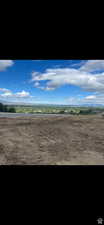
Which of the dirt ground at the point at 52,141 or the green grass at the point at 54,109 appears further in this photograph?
the green grass at the point at 54,109

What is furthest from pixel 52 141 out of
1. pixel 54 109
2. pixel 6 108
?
pixel 6 108

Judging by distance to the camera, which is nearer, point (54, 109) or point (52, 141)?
point (52, 141)

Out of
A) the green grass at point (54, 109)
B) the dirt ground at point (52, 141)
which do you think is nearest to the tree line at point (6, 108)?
the green grass at point (54, 109)

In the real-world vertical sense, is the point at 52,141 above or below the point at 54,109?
below

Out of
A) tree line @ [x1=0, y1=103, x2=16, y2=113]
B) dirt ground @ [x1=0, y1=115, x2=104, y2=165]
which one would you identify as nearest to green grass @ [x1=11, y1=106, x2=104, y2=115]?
tree line @ [x1=0, y1=103, x2=16, y2=113]

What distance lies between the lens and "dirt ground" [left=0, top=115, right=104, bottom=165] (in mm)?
3340

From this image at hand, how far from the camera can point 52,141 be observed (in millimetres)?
4566

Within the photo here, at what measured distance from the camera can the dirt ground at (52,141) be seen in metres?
3.34

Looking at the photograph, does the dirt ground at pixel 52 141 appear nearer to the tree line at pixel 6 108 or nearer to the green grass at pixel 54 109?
the green grass at pixel 54 109

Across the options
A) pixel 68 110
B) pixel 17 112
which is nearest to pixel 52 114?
pixel 68 110

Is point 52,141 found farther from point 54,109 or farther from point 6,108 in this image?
point 6,108

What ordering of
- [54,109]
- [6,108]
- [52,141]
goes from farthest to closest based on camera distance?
1. [54,109]
2. [6,108]
3. [52,141]
